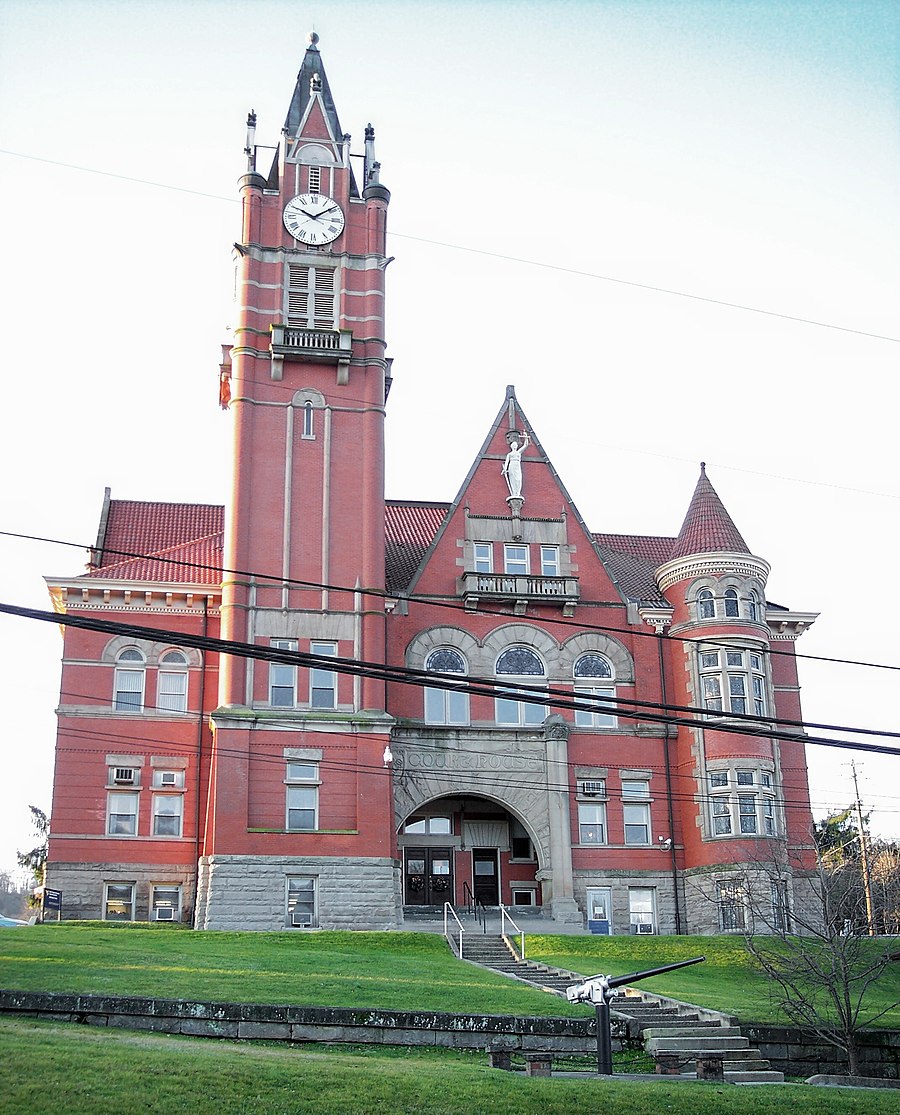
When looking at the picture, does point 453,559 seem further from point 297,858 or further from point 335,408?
point 297,858


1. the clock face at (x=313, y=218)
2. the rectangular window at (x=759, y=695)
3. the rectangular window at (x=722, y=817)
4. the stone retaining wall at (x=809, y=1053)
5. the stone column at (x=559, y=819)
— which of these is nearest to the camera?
the stone retaining wall at (x=809, y=1053)

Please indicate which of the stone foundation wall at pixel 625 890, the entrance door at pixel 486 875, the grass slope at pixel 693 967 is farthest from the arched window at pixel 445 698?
the grass slope at pixel 693 967

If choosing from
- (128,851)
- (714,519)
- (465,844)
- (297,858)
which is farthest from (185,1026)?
(714,519)

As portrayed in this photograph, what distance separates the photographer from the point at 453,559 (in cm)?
4862

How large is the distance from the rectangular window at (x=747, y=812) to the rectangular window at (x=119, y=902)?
19317 millimetres

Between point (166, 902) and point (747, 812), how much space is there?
60.9ft

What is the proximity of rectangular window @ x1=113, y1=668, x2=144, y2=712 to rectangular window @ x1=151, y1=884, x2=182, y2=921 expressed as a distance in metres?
5.73

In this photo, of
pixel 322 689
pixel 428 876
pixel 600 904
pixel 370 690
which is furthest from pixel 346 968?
pixel 600 904

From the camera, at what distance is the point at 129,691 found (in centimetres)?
4562

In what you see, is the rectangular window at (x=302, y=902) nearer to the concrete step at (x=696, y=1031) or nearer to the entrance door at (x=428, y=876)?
the entrance door at (x=428, y=876)

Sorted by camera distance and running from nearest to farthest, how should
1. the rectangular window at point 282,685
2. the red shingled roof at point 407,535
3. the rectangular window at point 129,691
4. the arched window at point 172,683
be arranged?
the rectangular window at point 282,685
the rectangular window at point 129,691
the arched window at point 172,683
the red shingled roof at point 407,535

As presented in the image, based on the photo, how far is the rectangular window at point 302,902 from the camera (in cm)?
4166

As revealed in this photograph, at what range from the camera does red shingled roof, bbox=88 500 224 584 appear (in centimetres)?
4734

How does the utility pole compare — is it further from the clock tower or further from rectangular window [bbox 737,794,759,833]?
the clock tower
